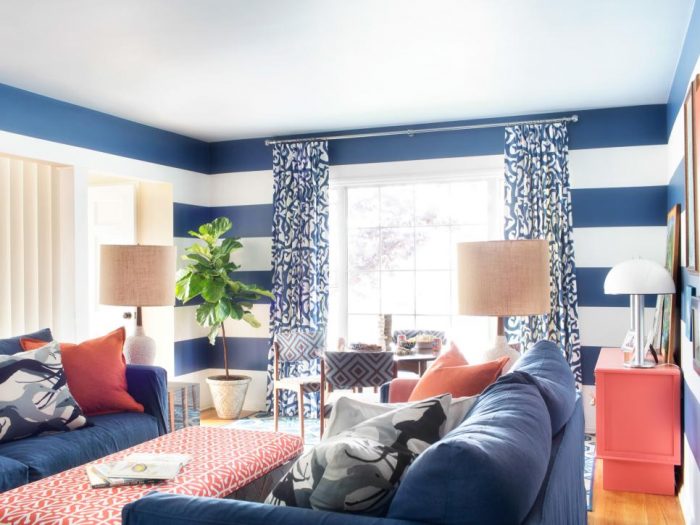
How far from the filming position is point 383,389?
11.4 ft

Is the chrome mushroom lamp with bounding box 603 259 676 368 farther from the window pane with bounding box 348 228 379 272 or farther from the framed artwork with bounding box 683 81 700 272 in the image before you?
the window pane with bounding box 348 228 379 272

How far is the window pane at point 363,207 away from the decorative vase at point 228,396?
1.82 m

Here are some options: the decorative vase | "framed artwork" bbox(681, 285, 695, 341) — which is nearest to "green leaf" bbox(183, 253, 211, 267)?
the decorative vase

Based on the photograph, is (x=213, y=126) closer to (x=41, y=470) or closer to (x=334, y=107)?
(x=334, y=107)

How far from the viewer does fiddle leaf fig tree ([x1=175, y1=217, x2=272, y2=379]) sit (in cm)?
595

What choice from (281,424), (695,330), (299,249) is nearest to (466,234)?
(299,249)

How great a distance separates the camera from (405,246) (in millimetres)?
6121

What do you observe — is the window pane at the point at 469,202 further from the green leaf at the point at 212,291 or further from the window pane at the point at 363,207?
the green leaf at the point at 212,291

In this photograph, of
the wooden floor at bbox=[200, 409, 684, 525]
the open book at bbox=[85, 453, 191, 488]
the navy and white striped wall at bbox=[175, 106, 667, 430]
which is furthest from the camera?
the navy and white striped wall at bbox=[175, 106, 667, 430]

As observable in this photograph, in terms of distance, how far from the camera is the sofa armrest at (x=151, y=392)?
3.96 metres

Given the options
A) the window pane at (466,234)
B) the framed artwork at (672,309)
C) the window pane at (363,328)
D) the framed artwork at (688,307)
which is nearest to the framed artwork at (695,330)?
the framed artwork at (688,307)

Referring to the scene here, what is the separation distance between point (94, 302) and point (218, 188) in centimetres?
164

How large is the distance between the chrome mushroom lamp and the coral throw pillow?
177 centimetres

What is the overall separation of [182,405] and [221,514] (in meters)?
2.98
